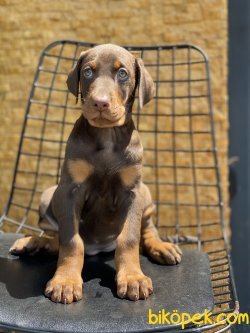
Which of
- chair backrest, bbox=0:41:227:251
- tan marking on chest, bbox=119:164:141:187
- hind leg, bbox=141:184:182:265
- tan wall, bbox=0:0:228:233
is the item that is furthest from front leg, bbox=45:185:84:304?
tan wall, bbox=0:0:228:233

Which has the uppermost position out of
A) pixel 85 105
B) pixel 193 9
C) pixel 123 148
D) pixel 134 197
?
pixel 193 9

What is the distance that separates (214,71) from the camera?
222 centimetres

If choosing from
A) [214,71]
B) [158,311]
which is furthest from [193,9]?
[158,311]

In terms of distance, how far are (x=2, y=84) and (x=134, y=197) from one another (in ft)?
4.97

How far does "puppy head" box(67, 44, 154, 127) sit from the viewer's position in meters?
1.02

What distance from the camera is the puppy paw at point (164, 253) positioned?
4.22ft

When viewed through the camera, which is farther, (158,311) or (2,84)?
(2,84)

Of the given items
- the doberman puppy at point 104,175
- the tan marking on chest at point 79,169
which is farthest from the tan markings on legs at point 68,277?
the tan marking on chest at point 79,169

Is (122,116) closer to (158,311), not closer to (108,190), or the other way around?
(108,190)

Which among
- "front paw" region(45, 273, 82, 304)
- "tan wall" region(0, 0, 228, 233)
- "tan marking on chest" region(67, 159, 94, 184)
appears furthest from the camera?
"tan wall" region(0, 0, 228, 233)

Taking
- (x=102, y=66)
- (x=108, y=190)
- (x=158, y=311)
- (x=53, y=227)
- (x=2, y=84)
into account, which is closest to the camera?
(x=158, y=311)

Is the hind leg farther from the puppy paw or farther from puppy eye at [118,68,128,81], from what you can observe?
puppy eye at [118,68,128,81]

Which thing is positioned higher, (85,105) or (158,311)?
(85,105)

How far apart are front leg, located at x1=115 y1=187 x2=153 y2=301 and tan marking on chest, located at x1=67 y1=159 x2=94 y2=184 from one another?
145mm
